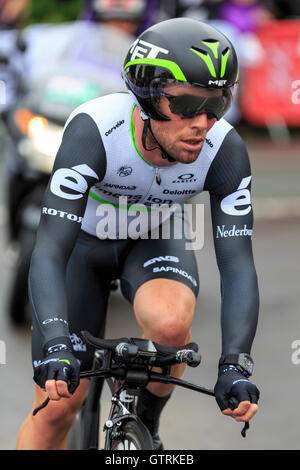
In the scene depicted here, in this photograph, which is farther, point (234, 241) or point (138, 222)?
point (138, 222)

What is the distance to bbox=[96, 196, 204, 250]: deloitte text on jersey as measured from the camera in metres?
4.36

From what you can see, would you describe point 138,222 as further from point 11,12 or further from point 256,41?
point 11,12

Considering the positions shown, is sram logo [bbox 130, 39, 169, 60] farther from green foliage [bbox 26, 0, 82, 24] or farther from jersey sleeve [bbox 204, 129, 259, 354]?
green foliage [bbox 26, 0, 82, 24]

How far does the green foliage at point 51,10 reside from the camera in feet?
55.9

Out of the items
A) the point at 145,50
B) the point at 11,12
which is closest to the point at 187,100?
the point at 145,50

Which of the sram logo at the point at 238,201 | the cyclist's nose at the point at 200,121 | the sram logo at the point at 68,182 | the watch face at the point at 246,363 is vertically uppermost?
the cyclist's nose at the point at 200,121

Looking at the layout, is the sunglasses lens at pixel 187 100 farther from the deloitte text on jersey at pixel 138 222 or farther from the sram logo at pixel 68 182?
the deloitte text on jersey at pixel 138 222

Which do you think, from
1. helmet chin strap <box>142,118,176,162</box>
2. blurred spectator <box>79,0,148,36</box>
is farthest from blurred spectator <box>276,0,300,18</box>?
helmet chin strap <box>142,118,176,162</box>

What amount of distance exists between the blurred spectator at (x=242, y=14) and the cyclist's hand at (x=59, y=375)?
1160 centimetres

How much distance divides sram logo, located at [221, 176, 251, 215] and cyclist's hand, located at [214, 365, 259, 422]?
2.40 feet

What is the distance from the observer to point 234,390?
11.6ft

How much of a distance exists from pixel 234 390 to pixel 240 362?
0.17 meters

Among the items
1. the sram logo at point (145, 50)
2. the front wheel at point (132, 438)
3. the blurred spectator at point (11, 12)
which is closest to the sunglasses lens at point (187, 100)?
the sram logo at point (145, 50)
